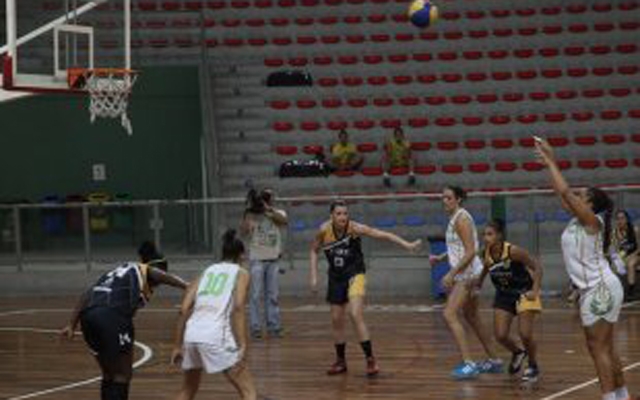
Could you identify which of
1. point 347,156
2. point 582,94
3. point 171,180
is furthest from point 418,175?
point 171,180

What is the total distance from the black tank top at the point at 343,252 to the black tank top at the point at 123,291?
162 inches

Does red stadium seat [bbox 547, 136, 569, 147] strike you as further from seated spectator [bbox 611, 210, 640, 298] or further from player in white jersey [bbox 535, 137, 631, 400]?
player in white jersey [bbox 535, 137, 631, 400]

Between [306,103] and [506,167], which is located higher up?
[306,103]

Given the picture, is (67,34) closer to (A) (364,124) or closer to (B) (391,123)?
(A) (364,124)

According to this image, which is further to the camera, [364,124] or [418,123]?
[364,124]

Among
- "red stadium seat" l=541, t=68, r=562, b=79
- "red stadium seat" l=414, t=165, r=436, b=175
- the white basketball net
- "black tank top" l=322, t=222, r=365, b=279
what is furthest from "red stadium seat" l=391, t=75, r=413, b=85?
"black tank top" l=322, t=222, r=365, b=279

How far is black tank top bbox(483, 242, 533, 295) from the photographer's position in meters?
14.1

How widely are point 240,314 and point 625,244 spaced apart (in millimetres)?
11468

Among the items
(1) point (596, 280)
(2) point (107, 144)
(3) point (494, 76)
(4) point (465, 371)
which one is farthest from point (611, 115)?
(1) point (596, 280)

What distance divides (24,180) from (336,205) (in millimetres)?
18729

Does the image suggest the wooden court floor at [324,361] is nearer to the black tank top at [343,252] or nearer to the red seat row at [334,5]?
the black tank top at [343,252]

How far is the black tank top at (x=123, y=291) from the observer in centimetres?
1102

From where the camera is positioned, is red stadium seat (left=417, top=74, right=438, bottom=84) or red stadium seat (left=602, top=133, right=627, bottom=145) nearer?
red stadium seat (left=602, top=133, right=627, bottom=145)

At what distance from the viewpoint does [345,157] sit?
27969 mm
